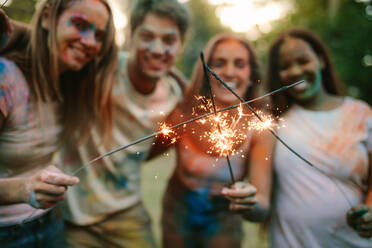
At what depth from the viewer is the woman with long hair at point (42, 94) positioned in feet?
3.64

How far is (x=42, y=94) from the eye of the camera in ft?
4.10

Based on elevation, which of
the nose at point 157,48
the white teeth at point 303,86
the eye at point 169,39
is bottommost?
the white teeth at point 303,86

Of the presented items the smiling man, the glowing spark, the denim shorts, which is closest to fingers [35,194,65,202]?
the denim shorts

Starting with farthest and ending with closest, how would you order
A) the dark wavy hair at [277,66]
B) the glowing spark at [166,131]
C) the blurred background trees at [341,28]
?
the blurred background trees at [341,28] → the dark wavy hair at [277,66] → the glowing spark at [166,131]

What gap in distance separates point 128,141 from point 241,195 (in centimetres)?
84

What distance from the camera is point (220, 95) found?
4.60ft

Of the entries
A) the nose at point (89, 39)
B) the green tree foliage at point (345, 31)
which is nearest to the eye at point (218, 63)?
the nose at point (89, 39)

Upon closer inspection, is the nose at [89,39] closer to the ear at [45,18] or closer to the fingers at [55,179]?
the ear at [45,18]

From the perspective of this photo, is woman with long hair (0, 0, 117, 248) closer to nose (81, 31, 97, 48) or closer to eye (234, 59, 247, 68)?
nose (81, 31, 97, 48)

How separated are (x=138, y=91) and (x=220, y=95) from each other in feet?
1.88

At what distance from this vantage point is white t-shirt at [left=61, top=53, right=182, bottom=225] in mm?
1604

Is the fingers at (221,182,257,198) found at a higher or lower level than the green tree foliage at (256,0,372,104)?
lower

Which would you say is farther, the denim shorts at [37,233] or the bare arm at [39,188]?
the denim shorts at [37,233]

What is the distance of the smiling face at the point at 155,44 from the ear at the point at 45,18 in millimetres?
519
